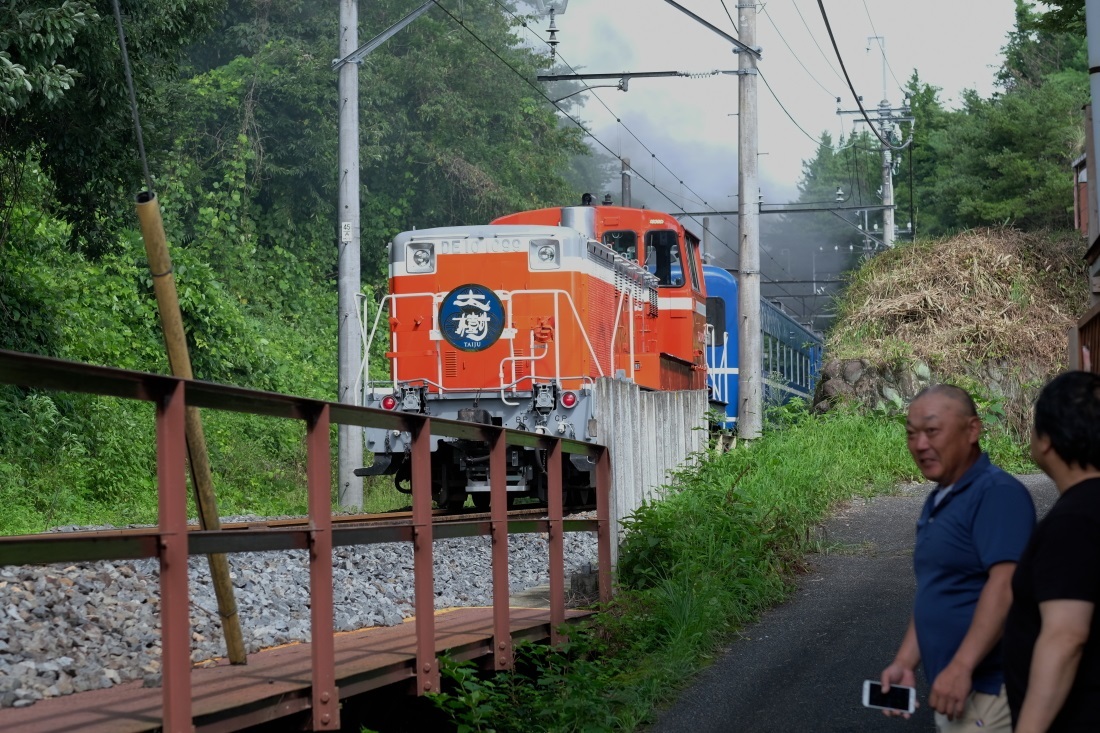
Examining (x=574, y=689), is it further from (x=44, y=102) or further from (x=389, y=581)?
(x=44, y=102)

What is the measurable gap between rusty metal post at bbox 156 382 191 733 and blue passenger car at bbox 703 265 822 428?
14383 millimetres

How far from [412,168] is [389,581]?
2999cm

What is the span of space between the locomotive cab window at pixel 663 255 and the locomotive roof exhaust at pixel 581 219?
957 millimetres

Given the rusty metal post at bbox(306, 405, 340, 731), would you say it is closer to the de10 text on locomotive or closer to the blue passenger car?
the de10 text on locomotive

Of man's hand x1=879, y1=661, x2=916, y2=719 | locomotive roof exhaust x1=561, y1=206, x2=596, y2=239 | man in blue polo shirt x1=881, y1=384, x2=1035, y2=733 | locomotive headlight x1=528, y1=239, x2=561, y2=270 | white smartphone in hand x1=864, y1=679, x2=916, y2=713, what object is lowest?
white smartphone in hand x1=864, y1=679, x2=916, y2=713

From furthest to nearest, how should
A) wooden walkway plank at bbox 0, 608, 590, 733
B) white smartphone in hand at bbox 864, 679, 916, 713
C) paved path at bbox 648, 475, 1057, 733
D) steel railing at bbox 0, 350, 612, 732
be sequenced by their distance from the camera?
1. paved path at bbox 648, 475, 1057, 733
2. wooden walkway plank at bbox 0, 608, 590, 733
3. steel railing at bbox 0, 350, 612, 732
4. white smartphone in hand at bbox 864, 679, 916, 713

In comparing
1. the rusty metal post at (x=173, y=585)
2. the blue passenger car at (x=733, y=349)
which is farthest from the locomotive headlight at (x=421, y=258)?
the rusty metal post at (x=173, y=585)

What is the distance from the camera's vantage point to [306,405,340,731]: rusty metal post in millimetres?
4812

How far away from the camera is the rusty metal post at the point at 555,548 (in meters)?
7.73

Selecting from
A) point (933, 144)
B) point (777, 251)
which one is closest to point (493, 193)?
point (933, 144)

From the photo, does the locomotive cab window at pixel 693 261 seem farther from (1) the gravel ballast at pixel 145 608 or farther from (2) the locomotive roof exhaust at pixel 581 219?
(1) the gravel ballast at pixel 145 608

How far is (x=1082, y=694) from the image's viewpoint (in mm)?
2883

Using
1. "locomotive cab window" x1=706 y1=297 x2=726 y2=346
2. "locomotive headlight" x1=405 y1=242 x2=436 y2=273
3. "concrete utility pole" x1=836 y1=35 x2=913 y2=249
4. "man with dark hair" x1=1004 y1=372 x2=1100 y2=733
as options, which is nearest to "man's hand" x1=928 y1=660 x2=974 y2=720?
"man with dark hair" x1=1004 y1=372 x2=1100 y2=733

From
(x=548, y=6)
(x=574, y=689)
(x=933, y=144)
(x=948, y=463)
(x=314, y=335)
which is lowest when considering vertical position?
(x=574, y=689)
